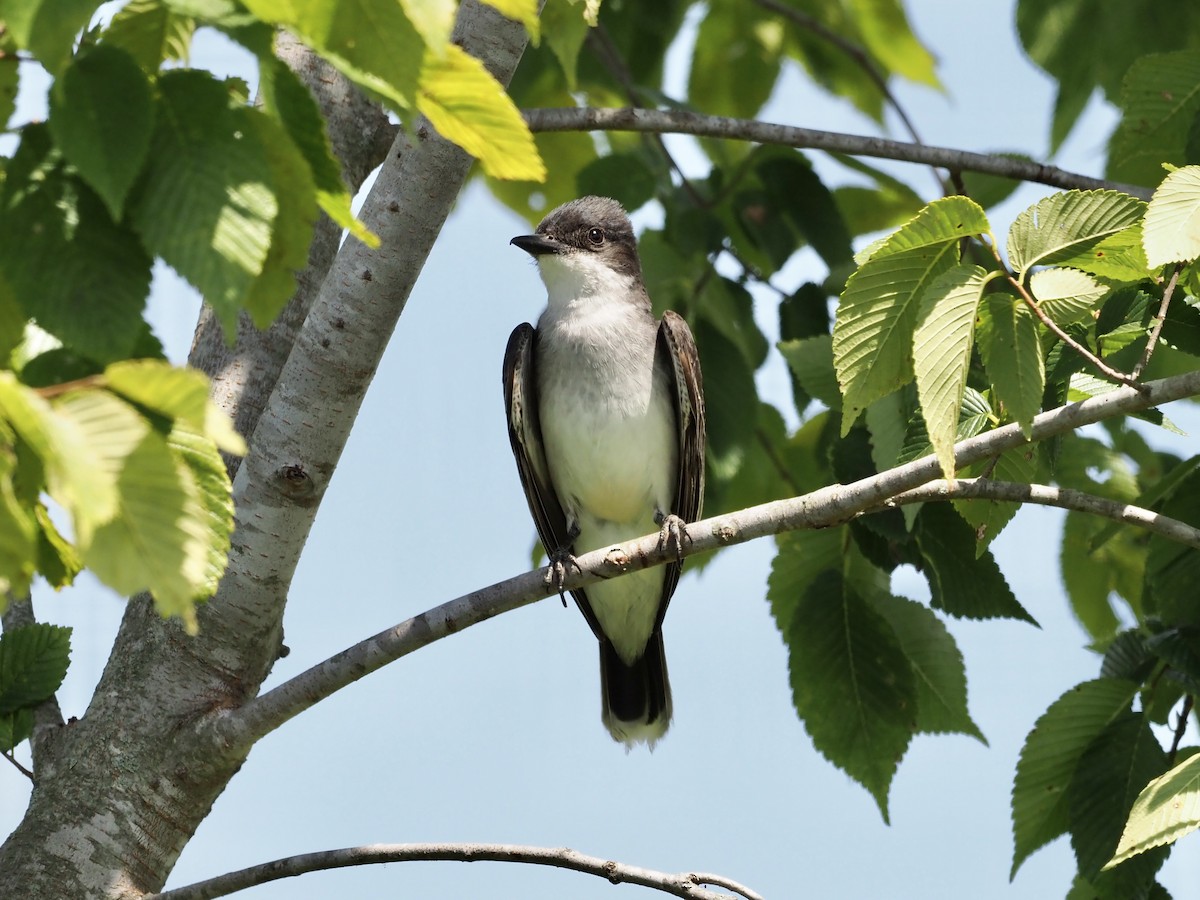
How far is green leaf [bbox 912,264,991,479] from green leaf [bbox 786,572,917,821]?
1.75 meters

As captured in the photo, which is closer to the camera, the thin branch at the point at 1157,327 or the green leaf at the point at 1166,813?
the green leaf at the point at 1166,813

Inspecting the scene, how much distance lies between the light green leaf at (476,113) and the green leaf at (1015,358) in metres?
1.28

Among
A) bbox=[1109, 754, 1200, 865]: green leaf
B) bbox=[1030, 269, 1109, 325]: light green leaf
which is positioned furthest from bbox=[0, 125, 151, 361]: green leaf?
bbox=[1109, 754, 1200, 865]: green leaf

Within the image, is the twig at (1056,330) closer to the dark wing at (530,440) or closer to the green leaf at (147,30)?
the green leaf at (147,30)

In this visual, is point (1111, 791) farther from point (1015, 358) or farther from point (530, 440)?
point (530, 440)

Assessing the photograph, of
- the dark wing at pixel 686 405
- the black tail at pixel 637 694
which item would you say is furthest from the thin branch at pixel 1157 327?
the black tail at pixel 637 694

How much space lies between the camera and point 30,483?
1.86 m

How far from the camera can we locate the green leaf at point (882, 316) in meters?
2.95

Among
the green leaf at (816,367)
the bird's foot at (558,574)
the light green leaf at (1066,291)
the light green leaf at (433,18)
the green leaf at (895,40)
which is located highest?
the green leaf at (895,40)

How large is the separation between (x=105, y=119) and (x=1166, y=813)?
8.38 ft

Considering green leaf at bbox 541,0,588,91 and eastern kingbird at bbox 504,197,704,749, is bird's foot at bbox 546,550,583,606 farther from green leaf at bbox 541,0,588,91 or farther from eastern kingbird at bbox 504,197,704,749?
eastern kingbird at bbox 504,197,704,749

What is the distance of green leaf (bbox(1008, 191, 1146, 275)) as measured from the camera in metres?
2.92

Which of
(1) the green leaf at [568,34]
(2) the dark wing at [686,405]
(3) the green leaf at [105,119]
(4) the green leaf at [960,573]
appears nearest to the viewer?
(3) the green leaf at [105,119]

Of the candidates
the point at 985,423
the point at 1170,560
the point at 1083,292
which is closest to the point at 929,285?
the point at 1083,292
